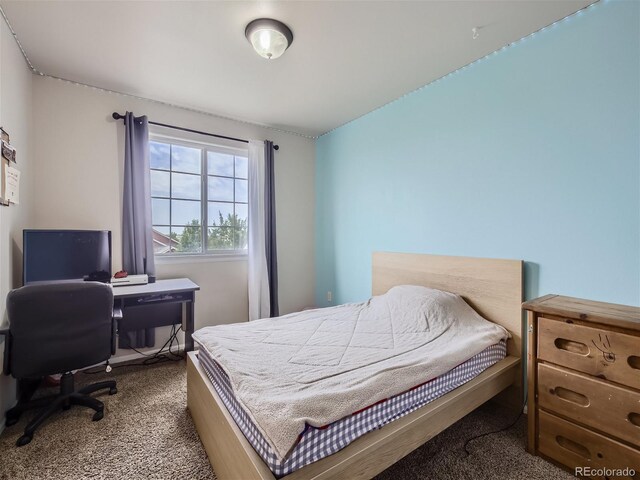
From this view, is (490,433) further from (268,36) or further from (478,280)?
(268,36)

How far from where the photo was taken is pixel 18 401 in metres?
2.08

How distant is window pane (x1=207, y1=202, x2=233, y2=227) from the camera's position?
340 centimetres

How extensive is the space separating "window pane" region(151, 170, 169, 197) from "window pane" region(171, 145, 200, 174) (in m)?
0.14

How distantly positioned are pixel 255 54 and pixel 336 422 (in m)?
2.39

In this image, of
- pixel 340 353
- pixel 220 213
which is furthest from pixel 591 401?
pixel 220 213

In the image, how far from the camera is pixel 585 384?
1.44m

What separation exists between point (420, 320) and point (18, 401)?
2.93 m

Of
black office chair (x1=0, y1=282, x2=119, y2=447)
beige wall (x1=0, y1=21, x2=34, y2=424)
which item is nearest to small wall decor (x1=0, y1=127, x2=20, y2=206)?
beige wall (x1=0, y1=21, x2=34, y2=424)

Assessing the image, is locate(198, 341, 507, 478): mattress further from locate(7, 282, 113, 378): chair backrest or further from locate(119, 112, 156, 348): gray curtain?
locate(119, 112, 156, 348): gray curtain

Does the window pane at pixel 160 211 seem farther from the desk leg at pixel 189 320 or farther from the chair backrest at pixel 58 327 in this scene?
the chair backrest at pixel 58 327

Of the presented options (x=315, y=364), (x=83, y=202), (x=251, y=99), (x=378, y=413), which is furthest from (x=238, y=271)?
(x=378, y=413)

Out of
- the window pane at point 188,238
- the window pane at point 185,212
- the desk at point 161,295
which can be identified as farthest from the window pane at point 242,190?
the desk at point 161,295

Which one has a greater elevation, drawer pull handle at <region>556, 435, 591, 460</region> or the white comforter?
the white comforter

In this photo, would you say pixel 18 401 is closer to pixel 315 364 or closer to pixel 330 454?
pixel 315 364
